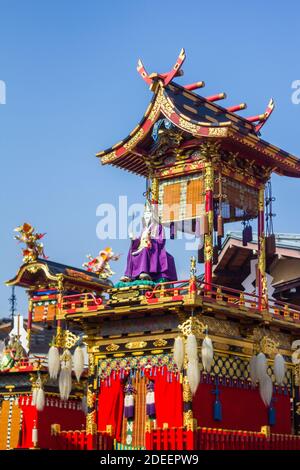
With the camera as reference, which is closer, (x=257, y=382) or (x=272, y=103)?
(x=257, y=382)

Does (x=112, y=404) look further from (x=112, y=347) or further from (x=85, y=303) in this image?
(x=85, y=303)

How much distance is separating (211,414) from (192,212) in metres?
6.42

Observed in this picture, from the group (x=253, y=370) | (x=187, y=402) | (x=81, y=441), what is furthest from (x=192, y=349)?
(x=81, y=441)

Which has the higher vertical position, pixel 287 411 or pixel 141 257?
pixel 141 257

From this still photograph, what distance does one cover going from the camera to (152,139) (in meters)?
28.8

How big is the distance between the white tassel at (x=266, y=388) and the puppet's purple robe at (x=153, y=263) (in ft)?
13.7

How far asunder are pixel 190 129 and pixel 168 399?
833cm

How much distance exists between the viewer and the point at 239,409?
26188 mm

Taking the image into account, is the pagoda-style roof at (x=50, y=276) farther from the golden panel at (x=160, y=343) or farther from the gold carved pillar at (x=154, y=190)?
the golden panel at (x=160, y=343)

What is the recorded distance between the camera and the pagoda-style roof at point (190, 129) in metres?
27.1

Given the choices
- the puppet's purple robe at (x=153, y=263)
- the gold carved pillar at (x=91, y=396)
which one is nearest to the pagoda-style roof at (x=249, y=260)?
the puppet's purple robe at (x=153, y=263)
